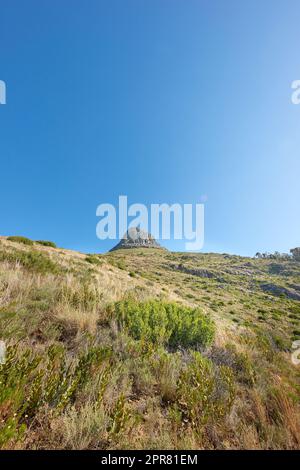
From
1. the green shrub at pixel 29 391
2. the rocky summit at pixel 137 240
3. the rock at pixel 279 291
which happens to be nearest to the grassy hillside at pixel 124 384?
the green shrub at pixel 29 391

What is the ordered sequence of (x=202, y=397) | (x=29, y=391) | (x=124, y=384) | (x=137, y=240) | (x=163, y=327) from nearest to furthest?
(x=29, y=391), (x=202, y=397), (x=124, y=384), (x=163, y=327), (x=137, y=240)

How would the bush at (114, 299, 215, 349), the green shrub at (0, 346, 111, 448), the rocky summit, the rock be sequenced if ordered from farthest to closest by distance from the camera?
1. the rocky summit
2. the rock
3. the bush at (114, 299, 215, 349)
4. the green shrub at (0, 346, 111, 448)

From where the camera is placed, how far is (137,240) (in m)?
128

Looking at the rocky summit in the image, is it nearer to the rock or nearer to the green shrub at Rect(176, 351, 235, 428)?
the rock

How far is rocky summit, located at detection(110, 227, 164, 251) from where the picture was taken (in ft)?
392

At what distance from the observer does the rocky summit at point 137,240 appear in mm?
119625

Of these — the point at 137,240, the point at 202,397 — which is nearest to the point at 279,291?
the point at 202,397

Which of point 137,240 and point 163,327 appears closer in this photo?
point 163,327

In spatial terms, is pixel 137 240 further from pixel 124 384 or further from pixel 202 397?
pixel 202 397

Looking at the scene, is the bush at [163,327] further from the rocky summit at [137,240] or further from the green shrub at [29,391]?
the rocky summit at [137,240]

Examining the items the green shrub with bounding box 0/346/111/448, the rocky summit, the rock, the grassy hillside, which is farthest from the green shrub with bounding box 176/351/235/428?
the rocky summit

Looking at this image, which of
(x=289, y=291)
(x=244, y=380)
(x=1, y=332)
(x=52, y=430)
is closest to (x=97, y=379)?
(x=52, y=430)
